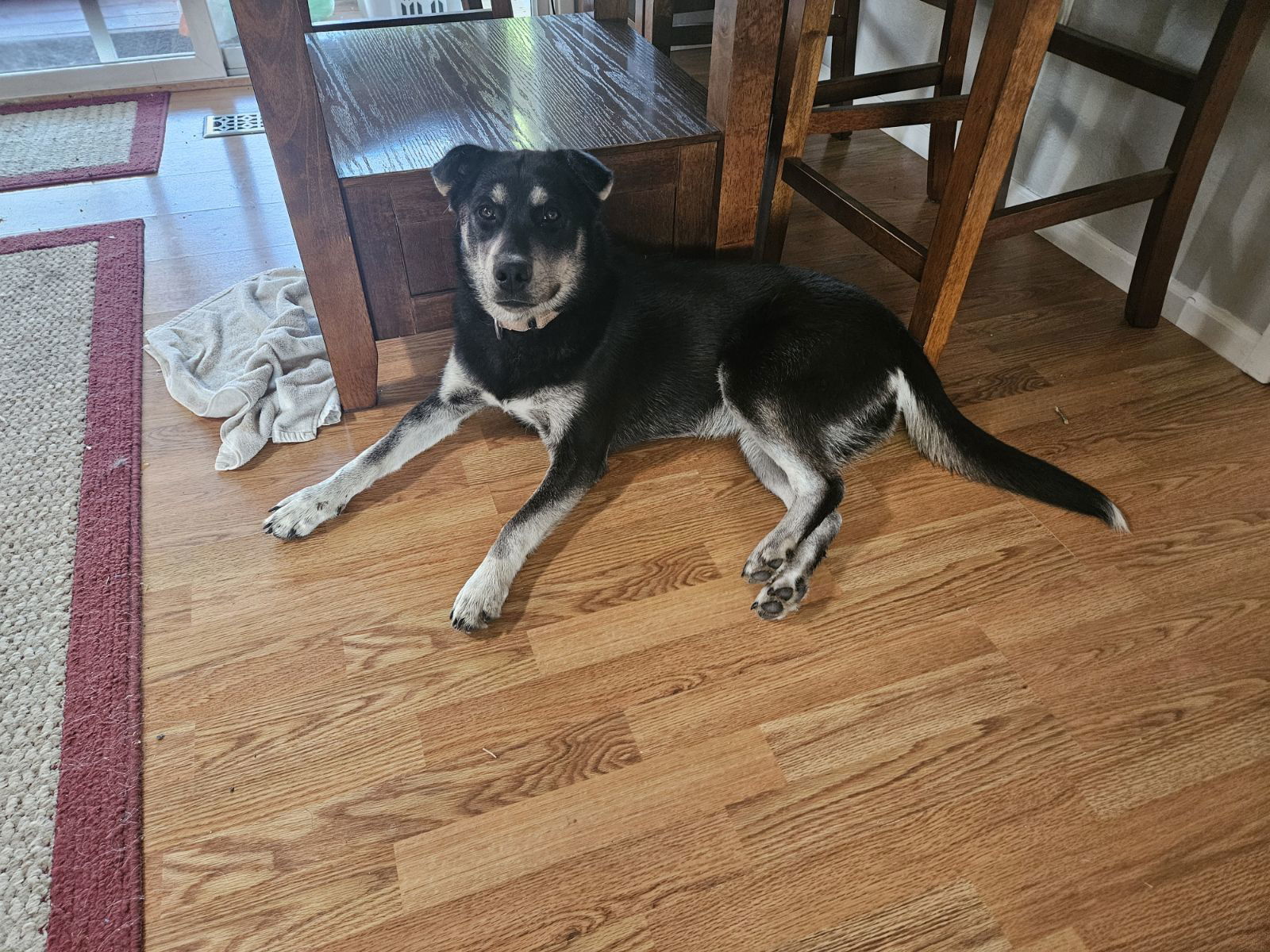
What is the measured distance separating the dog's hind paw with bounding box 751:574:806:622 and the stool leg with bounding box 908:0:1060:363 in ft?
2.46

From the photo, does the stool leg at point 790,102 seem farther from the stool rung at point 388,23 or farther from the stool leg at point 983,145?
the stool rung at point 388,23

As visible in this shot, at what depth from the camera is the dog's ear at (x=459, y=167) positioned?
147 cm

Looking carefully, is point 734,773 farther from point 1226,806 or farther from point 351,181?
point 351,181

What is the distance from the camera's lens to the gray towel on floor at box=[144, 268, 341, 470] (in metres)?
1.82

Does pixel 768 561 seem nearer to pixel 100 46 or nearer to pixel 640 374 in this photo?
pixel 640 374

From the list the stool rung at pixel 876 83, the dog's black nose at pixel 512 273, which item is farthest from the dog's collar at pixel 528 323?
the stool rung at pixel 876 83

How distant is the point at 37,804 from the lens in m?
1.18

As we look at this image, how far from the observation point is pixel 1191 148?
1882mm

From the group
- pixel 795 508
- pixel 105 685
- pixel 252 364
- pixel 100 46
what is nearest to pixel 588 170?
pixel 795 508

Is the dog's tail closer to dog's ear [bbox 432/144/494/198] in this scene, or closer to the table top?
the table top

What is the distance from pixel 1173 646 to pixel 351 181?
1.77 metres

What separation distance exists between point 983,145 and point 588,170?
0.78m

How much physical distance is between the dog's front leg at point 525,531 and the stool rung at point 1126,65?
159cm

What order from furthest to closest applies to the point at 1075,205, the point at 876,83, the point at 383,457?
1. the point at 876,83
2. the point at 1075,205
3. the point at 383,457
